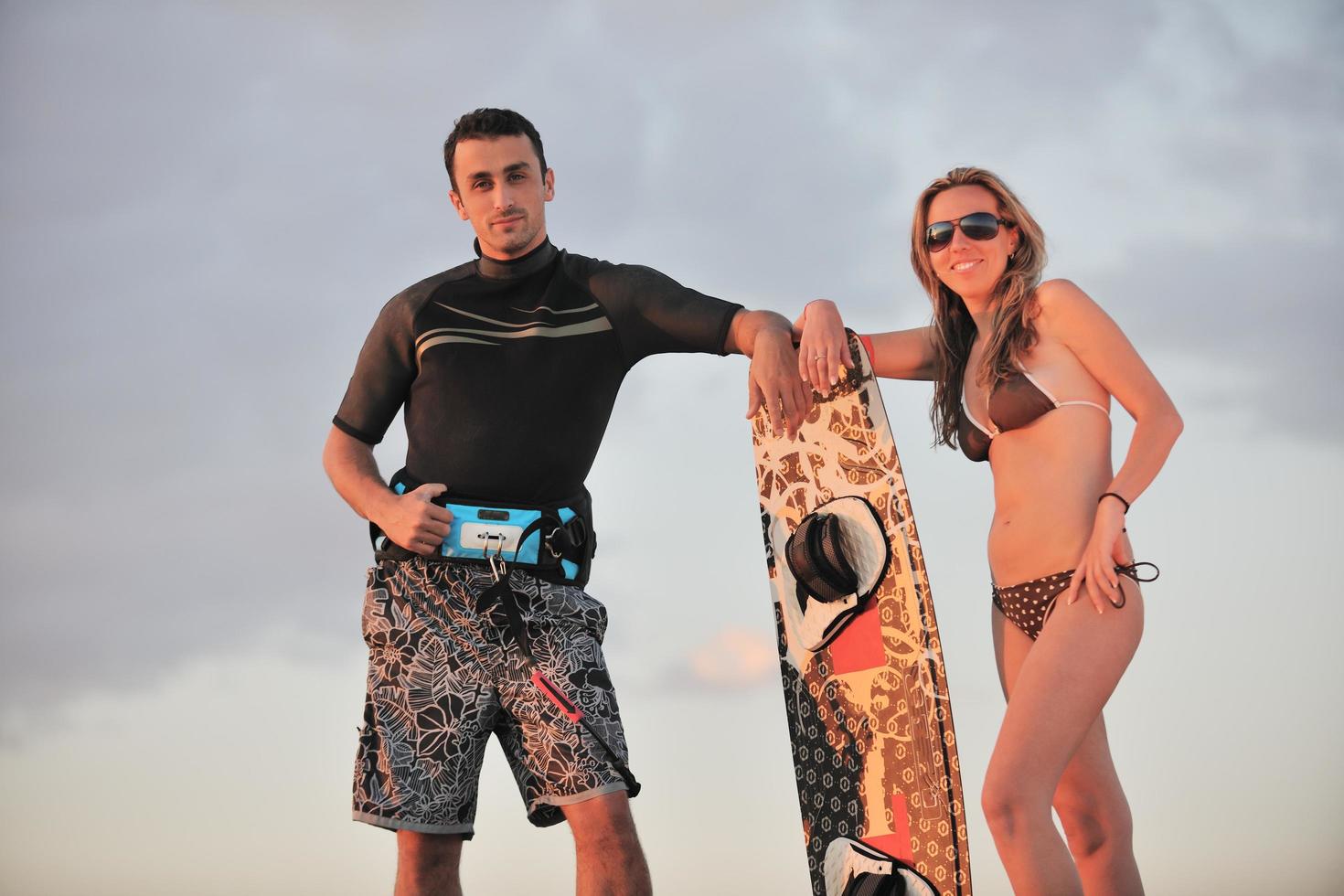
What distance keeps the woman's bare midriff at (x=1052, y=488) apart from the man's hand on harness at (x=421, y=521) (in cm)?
179

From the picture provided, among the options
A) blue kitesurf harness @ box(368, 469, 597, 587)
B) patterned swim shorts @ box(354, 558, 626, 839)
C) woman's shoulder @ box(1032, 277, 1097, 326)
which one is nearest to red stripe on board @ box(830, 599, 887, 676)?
patterned swim shorts @ box(354, 558, 626, 839)

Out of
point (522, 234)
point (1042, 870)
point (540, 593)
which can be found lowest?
point (1042, 870)

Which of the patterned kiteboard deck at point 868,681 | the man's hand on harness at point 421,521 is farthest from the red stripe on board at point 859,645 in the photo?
the man's hand on harness at point 421,521

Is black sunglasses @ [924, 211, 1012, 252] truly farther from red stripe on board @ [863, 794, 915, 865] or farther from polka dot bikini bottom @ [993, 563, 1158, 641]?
red stripe on board @ [863, 794, 915, 865]

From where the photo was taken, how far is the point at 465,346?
4.57m

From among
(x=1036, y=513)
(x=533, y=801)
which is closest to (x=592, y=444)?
(x=533, y=801)

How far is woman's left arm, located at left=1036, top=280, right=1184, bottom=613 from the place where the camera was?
391 cm

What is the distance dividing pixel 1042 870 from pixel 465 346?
2435mm

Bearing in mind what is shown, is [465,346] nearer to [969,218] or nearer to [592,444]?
[592,444]

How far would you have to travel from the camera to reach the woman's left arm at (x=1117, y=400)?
391cm

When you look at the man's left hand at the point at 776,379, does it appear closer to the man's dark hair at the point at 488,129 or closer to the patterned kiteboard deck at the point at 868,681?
the patterned kiteboard deck at the point at 868,681

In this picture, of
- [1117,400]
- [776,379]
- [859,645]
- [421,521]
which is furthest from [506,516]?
[1117,400]

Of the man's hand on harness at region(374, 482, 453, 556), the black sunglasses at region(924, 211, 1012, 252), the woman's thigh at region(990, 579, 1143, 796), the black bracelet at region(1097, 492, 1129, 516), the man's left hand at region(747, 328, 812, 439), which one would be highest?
the black sunglasses at region(924, 211, 1012, 252)

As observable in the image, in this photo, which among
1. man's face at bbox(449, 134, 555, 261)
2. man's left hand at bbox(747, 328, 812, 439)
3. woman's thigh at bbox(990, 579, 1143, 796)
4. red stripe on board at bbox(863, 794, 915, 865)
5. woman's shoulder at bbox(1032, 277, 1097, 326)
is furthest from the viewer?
man's face at bbox(449, 134, 555, 261)
